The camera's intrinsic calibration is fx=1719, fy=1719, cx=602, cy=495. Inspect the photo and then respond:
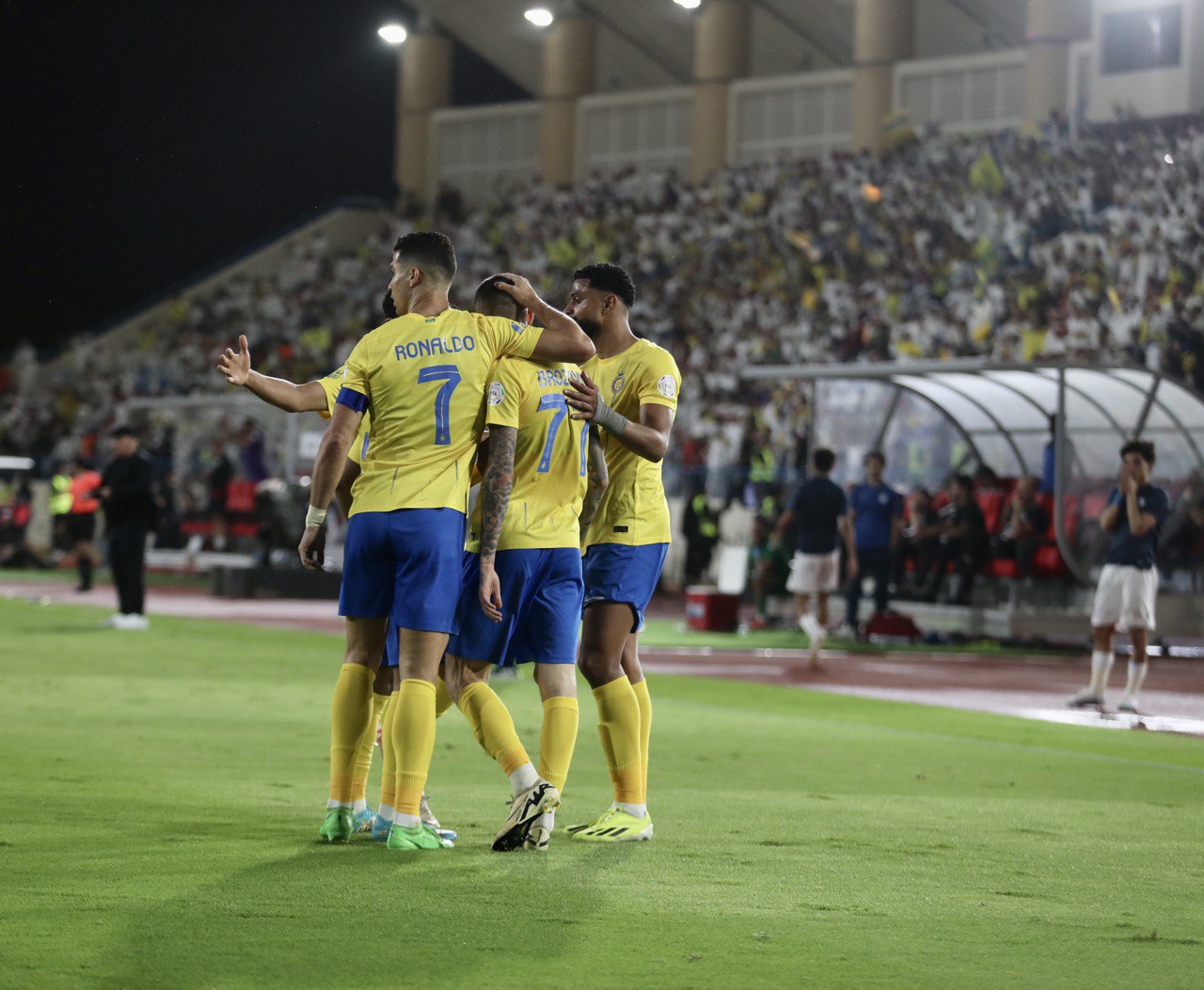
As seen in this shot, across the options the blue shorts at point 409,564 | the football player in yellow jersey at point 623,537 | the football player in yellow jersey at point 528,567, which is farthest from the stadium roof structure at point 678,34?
the blue shorts at point 409,564

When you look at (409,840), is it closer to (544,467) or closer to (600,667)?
(600,667)

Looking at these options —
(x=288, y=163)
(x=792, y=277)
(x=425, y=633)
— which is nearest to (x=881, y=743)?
(x=425, y=633)

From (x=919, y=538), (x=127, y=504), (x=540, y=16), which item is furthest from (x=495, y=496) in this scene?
(x=540, y=16)

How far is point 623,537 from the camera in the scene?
7.45m

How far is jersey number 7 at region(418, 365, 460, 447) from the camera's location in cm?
676

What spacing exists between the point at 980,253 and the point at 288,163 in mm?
24552

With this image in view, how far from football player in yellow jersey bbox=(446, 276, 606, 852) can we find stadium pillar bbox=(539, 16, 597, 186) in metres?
38.7

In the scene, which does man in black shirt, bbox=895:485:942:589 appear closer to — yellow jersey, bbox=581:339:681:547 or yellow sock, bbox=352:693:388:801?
yellow jersey, bbox=581:339:681:547

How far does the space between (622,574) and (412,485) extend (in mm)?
1158

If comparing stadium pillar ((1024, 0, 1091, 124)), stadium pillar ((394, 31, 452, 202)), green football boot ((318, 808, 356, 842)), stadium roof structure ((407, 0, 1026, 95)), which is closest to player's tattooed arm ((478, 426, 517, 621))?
green football boot ((318, 808, 356, 842))

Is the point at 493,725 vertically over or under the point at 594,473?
under

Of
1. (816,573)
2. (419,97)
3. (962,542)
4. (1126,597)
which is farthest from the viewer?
(419,97)

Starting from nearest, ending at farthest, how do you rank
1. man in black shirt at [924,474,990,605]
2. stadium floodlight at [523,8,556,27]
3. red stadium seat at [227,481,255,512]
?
man in black shirt at [924,474,990,605]
red stadium seat at [227,481,255,512]
stadium floodlight at [523,8,556,27]

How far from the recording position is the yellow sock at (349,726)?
6910 mm
